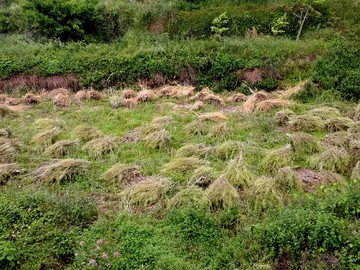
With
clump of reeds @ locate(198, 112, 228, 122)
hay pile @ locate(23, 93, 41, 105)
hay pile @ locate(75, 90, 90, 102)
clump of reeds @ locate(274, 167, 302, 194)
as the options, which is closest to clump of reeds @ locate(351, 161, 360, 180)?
clump of reeds @ locate(274, 167, 302, 194)

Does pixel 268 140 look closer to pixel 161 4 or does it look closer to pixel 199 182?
pixel 199 182

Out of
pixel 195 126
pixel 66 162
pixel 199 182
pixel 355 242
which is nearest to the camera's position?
pixel 355 242

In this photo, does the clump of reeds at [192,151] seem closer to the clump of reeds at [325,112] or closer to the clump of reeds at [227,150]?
the clump of reeds at [227,150]

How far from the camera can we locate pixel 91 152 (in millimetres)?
6426

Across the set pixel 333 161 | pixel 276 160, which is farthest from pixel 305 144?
pixel 276 160

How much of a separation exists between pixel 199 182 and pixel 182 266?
5.41 ft

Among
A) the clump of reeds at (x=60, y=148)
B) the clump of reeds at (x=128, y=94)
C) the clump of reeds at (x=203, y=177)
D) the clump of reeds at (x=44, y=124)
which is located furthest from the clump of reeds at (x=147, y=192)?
the clump of reeds at (x=128, y=94)

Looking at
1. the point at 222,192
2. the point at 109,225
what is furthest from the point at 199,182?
the point at 109,225

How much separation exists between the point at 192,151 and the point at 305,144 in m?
1.82

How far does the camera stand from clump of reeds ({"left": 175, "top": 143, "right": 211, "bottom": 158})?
6109mm

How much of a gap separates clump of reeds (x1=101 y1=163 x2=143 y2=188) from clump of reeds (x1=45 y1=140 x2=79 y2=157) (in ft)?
4.12

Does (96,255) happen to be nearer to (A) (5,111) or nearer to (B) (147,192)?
(B) (147,192)

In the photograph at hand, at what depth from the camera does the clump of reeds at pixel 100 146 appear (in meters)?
6.40

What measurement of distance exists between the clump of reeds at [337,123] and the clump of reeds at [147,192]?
10.7 feet
